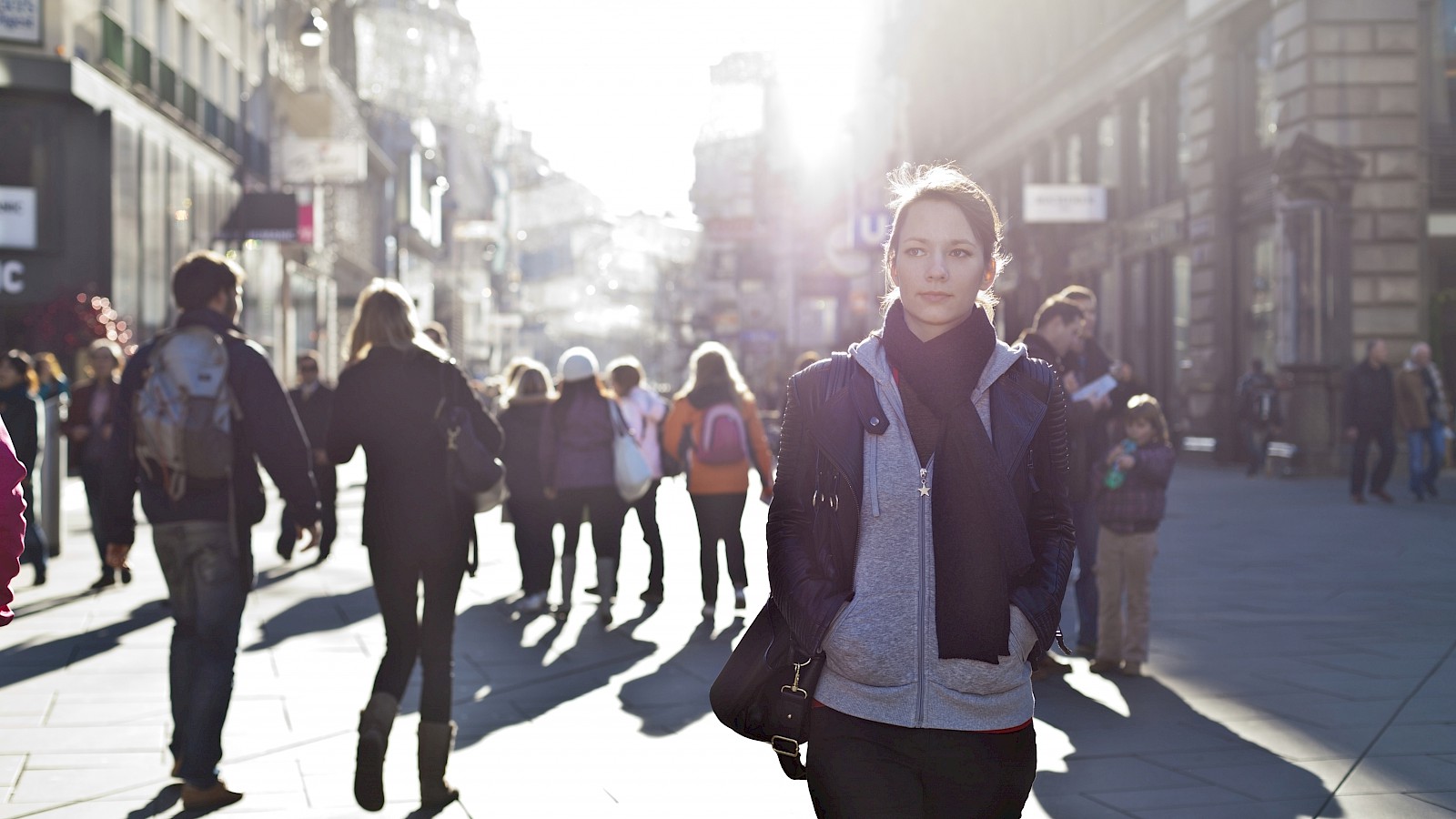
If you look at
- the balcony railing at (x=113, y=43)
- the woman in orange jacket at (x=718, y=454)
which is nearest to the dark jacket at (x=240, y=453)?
the woman in orange jacket at (x=718, y=454)

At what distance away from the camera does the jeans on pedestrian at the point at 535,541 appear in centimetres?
1089

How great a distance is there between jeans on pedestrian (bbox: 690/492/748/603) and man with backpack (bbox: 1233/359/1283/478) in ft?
42.9

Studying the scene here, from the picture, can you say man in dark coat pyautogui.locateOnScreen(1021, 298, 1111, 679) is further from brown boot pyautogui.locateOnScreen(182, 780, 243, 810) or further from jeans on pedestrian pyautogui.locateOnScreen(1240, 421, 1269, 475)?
jeans on pedestrian pyautogui.locateOnScreen(1240, 421, 1269, 475)

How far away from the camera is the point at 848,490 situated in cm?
293

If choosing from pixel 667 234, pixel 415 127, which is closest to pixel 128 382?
pixel 415 127

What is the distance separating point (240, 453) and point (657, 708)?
7.78 feet

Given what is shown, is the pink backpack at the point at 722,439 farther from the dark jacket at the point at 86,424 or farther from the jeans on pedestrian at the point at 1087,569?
the dark jacket at the point at 86,424

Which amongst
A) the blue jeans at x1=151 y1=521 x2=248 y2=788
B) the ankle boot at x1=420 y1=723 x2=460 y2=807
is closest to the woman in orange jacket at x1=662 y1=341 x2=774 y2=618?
the ankle boot at x1=420 y1=723 x2=460 y2=807

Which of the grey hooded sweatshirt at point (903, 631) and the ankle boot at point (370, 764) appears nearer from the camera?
the grey hooded sweatshirt at point (903, 631)

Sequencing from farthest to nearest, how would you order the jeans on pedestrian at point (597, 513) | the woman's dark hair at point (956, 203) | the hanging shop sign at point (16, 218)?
the hanging shop sign at point (16, 218) < the jeans on pedestrian at point (597, 513) < the woman's dark hair at point (956, 203)

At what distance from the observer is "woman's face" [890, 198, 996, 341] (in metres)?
3.03

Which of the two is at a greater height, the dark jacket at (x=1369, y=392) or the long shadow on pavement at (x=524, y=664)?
the dark jacket at (x=1369, y=392)

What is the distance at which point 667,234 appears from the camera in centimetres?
18075

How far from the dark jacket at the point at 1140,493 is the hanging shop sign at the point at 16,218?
2523 cm
